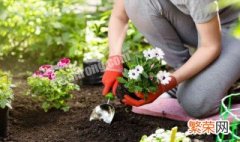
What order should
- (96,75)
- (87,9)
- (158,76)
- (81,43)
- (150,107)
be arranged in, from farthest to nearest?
1. (87,9)
2. (81,43)
3. (96,75)
4. (150,107)
5. (158,76)

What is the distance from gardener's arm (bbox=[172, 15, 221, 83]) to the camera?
235cm

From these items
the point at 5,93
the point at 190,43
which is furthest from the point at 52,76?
the point at 190,43

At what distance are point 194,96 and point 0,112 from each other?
0.92 metres

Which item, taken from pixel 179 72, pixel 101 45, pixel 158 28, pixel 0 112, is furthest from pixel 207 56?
pixel 101 45

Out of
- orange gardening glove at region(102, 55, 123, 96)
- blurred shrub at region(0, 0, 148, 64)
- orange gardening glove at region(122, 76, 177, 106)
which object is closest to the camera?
orange gardening glove at region(122, 76, 177, 106)

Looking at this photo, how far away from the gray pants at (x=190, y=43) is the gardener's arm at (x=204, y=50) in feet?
0.24

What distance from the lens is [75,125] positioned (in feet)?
8.70

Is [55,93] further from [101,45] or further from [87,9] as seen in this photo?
[87,9]

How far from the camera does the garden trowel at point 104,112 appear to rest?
8.54 feet

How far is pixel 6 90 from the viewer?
239 cm

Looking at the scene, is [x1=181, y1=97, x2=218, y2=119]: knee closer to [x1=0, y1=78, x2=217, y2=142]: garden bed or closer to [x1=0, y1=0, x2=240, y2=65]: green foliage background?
[x1=0, y1=78, x2=217, y2=142]: garden bed

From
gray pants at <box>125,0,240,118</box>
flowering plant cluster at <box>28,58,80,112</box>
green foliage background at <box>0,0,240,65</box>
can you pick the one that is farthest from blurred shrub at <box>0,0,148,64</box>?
gray pants at <box>125,0,240,118</box>

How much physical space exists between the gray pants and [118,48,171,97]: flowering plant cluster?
0.82 ft

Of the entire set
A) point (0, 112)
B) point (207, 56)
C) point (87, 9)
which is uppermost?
point (207, 56)
